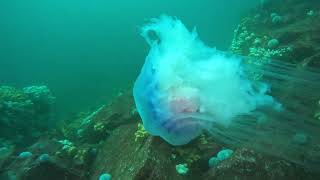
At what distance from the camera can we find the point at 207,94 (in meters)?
5.95

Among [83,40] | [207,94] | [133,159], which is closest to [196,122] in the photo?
[207,94]

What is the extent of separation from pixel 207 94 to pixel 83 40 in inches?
1381

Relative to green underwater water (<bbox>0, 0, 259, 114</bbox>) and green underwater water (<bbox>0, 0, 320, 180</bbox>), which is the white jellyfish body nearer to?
green underwater water (<bbox>0, 0, 320, 180</bbox>)

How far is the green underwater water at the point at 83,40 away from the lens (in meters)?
31.2

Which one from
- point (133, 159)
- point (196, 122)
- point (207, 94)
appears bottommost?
point (133, 159)

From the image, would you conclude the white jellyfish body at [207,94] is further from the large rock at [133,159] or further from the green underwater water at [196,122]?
the large rock at [133,159]

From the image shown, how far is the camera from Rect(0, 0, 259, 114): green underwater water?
31156mm

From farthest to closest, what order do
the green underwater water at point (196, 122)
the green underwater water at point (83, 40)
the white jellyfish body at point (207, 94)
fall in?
the green underwater water at point (83, 40) → the white jellyfish body at point (207, 94) → the green underwater water at point (196, 122)

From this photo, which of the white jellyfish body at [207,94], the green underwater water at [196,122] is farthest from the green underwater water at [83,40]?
the white jellyfish body at [207,94]

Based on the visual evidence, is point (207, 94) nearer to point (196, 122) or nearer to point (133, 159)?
point (196, 122)

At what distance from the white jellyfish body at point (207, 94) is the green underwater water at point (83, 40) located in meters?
19.2

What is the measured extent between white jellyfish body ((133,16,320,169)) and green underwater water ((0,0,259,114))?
1917cm

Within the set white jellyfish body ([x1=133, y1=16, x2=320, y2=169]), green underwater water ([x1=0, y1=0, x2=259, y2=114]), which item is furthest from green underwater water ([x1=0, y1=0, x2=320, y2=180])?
green underwater water ([x1=0, y1=0, x2=259, y2=114])

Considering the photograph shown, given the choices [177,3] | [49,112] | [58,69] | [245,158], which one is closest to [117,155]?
[245,158]
